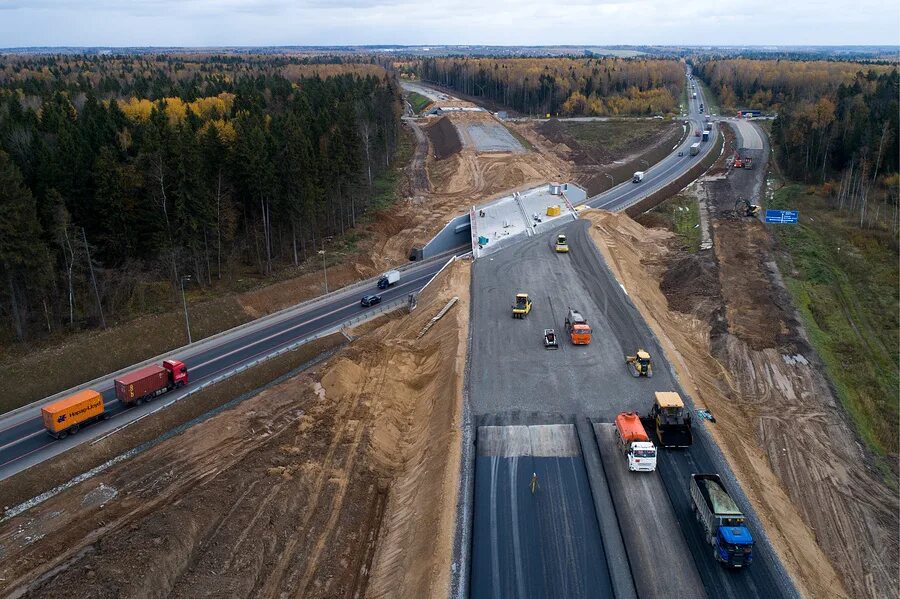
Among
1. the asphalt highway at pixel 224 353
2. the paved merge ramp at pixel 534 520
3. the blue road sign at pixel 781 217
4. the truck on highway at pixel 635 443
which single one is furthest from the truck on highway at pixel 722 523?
the blue road sign at pixel 781 217

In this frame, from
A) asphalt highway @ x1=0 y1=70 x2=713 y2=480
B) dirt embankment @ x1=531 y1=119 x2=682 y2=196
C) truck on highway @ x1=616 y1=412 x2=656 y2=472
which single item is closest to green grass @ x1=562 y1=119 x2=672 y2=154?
dirt embankment @ x1=531 y1=119 x2=682 y2=196

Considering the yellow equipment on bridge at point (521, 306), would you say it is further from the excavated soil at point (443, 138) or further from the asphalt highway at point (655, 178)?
the excavated soil at point (443, 138)

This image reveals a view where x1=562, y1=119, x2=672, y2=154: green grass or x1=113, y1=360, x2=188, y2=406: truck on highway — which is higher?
x1=562, y1=119, x2=672, y2=154: green grass

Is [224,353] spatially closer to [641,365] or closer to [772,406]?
[641,365]

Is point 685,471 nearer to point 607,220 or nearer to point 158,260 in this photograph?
point 158,260

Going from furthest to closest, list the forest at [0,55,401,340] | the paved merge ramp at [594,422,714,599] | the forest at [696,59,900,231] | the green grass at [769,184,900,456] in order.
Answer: the forest at [696,59,900,231] < the forest at [0,55,401,340] < the green grass at [769,184,900,456] < the paved merge ramp at [594,422,714,599]

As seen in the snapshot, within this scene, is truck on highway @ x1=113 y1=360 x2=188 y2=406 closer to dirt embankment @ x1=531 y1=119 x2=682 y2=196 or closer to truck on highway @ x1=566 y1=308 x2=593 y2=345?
truck on highway @ x1=566 y1=308 x2=593 y2=345

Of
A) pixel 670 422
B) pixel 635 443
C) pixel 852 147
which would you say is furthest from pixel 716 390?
pixel 852 147
